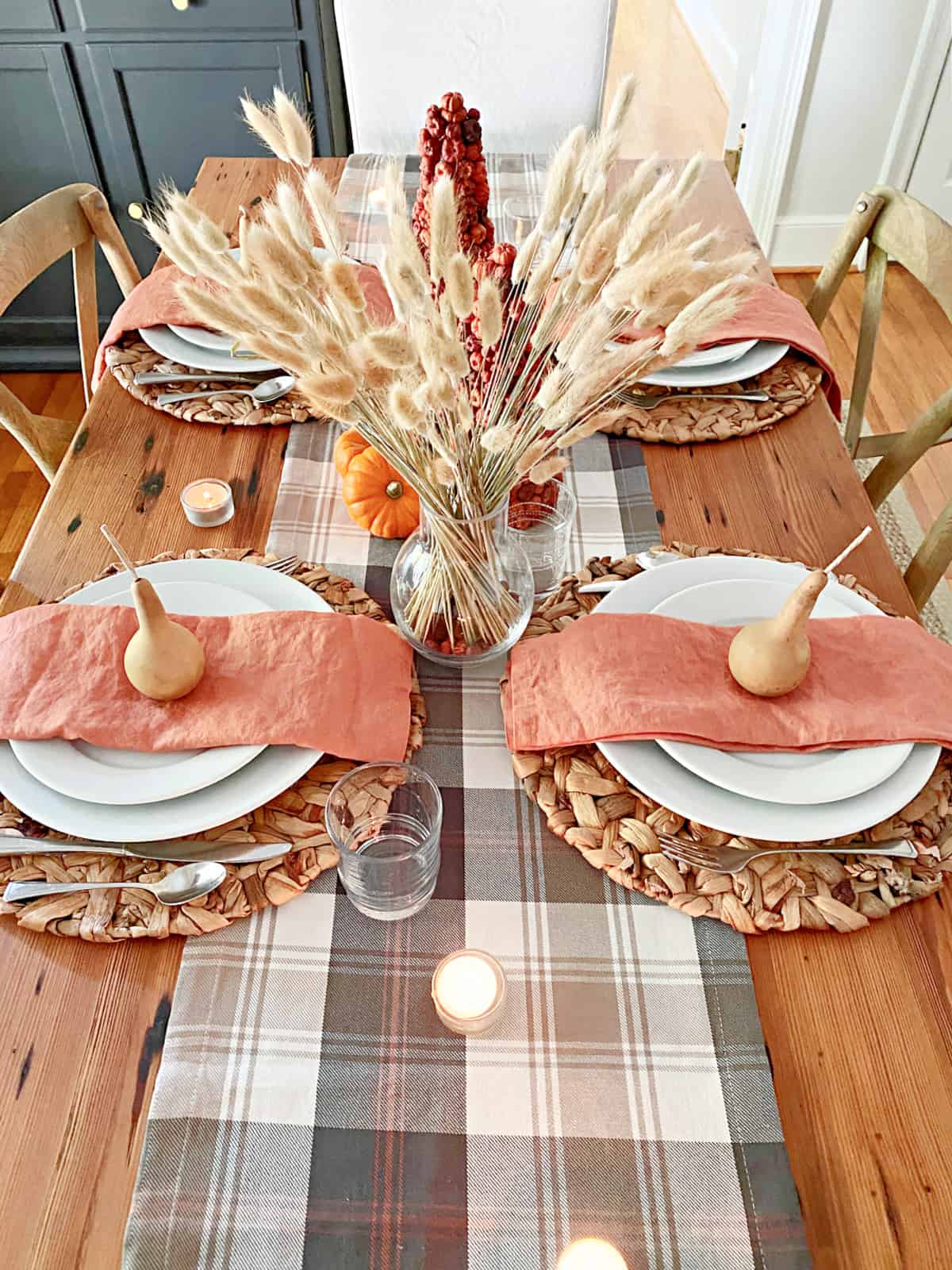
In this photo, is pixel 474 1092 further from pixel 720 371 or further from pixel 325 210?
pixel 720 371

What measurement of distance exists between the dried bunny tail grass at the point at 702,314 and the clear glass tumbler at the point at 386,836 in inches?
14.7

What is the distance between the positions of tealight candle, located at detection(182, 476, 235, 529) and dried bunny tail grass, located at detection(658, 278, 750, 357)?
1.73 feet

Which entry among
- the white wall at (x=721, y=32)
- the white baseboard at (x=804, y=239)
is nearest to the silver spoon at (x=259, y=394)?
the white baseboard at (x=804, y=239)

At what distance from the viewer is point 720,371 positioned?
121 centimetres

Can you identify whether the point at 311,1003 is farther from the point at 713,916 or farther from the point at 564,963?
the point at 713,916

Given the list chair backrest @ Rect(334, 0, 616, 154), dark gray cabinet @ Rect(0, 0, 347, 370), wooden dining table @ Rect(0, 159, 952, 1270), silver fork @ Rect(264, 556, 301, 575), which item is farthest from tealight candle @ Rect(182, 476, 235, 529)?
dark gray cabinet @ Rect(0, 0, 347, 370)

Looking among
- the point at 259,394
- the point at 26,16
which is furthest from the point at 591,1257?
the point at 26,16

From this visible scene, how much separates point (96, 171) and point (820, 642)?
2.40m

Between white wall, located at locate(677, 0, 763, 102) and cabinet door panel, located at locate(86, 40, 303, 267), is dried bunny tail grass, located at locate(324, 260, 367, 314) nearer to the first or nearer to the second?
cabinet door panel, located at locate(86, 40, 303, 267)

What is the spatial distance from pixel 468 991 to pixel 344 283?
485 mm

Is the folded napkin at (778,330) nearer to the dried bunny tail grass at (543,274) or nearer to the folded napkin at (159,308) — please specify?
the folded napkin at (159,308)

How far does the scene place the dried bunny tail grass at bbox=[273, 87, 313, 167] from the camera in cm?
78

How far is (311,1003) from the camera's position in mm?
702

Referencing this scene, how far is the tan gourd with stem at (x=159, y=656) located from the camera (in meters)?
0.79
